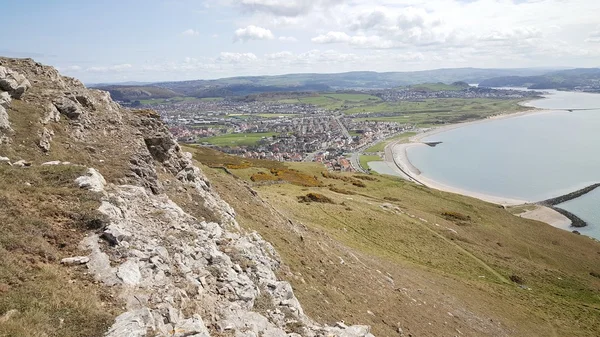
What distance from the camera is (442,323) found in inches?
1118

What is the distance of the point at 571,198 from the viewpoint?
401 ft

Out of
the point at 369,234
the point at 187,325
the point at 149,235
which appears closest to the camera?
the point at 187,325

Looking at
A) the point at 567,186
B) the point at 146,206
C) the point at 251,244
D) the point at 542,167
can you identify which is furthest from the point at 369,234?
the point at 542,167

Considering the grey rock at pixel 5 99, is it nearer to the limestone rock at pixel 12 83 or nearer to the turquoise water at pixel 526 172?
the limestone rock at pixel 12 83

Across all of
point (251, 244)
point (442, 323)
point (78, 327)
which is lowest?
point (442, 323)

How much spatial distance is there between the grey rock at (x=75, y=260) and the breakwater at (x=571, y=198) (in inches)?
4559

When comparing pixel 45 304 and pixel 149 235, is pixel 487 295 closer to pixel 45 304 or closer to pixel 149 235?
pixel 149 235

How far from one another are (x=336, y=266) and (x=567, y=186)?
471 ft

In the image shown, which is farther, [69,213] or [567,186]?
[567,186]

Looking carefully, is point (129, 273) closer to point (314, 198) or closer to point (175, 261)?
point (175, 261)

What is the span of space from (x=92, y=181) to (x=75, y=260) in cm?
617

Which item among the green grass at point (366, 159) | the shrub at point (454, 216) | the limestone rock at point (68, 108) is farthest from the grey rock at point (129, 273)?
the green grass at point (366, 159)

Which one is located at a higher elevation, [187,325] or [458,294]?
[187,325]

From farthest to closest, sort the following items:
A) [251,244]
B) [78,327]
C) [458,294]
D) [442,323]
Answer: [458,294]
[442,323]
[251,244]
[78,327]
